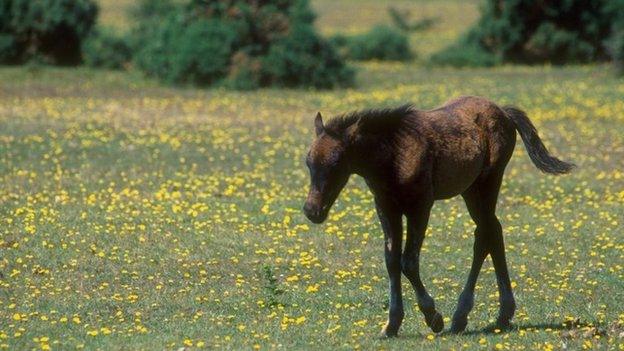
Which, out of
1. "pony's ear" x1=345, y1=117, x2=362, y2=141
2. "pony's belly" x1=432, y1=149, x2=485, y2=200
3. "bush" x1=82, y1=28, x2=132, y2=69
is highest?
"pony's ear" x1=345, y1=117, x2=362, y2=141

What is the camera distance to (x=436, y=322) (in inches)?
374

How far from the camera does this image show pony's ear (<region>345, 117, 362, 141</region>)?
356 inches

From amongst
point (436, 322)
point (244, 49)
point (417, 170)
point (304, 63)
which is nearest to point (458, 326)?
point (436, 322)

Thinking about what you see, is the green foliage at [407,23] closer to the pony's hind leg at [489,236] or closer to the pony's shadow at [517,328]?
the pony's hind leg at [489,236]

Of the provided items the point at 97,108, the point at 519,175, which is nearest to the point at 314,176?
the point at 519,175

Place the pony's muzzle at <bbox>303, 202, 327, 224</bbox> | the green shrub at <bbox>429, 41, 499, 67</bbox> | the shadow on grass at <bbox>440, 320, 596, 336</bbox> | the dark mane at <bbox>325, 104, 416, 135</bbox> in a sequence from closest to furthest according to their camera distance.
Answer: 1. the pony's muzzle at <bbox>303, 202, 327, 224</bbox>
2. the dark mane at <bbox>325, 104, 416, 135</bbox>
3. the shadow on grass at <bbox>440, 320, 596, 336</bbox>
4. the green shrub at <bbox>429, 41, 499, 67</bbox>

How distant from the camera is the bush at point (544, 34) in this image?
134 feet

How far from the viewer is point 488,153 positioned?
Answer: 9938 millimetres

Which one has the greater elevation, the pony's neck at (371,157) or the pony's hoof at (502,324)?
the pony's neck at (371,157)

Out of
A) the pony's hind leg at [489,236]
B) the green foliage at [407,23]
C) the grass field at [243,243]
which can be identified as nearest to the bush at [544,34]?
the grass field at [243,243]

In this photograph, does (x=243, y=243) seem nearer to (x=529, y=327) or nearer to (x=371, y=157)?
(x=529, y=327)

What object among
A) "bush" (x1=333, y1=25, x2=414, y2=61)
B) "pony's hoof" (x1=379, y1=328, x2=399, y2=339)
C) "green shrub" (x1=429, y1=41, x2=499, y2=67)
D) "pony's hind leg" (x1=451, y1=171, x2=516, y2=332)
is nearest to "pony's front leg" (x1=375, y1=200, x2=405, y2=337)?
"pony's hoof" (x1=379, y1=328, x2=399, y2=339)

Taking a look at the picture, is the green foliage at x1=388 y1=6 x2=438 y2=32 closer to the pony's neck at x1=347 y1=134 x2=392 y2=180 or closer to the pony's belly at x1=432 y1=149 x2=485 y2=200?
the pony's belly at x1=432 y1=149 x2=485 y2=200

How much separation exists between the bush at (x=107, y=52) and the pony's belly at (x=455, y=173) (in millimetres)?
28720
